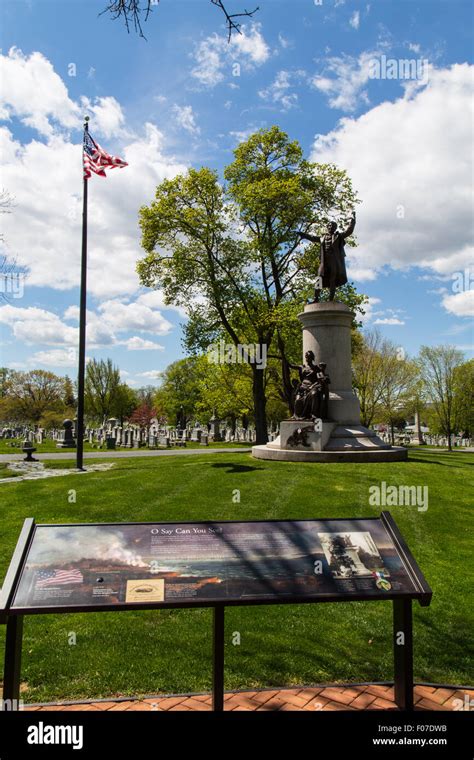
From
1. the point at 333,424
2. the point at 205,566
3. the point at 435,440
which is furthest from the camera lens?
the point at 435,440

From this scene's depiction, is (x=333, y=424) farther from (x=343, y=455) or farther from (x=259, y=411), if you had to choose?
(x=259, y=411)

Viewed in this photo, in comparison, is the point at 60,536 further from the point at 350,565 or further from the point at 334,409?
the point at 334,409

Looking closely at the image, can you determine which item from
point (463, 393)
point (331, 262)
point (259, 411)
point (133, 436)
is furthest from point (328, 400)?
point (463, 393)

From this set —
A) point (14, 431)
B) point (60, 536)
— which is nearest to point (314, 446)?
point (60, 536)

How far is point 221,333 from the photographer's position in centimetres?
2795

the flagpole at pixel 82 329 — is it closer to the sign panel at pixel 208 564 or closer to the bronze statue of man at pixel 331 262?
the bronze statue of man at pixel 331 262

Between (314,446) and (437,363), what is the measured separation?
29.5 metres

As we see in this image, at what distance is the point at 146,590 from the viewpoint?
3.75 metres

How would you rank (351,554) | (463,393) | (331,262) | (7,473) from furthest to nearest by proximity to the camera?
(463,393)
(331,262)
(7,473)
(351,554)

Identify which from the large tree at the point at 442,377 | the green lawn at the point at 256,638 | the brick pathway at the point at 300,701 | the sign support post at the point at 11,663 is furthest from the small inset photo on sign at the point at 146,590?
the large tree at the point at 442,377

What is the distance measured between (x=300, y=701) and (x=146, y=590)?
1.59 m

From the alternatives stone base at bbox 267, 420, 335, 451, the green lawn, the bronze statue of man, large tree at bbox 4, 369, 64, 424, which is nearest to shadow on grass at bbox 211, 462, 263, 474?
stone base at bbox 267, 420, 335, 451

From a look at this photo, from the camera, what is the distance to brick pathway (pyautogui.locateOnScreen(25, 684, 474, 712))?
3.96 meters

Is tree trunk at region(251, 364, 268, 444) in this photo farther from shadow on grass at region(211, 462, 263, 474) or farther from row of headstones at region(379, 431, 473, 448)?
row of headstones at region(379, 431, 473, 448)
